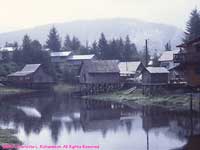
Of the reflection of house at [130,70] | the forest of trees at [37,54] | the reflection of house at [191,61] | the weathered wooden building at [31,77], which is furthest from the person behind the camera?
the forest of trees at [37,54]

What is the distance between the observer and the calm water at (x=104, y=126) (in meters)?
29.7

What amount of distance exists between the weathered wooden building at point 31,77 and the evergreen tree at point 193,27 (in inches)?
1399

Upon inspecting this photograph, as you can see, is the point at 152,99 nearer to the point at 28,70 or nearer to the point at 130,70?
the point at 130,70

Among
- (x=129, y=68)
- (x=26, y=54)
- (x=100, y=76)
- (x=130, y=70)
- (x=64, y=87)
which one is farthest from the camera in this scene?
(x=26, y=54)

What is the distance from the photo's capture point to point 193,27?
79.6 metres

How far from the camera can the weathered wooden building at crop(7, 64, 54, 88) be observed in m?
91.7

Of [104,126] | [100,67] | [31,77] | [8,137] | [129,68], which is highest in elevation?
[100,67]

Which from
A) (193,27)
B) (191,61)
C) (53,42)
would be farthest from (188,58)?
(53,42)

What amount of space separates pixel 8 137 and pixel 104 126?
35.2 ft

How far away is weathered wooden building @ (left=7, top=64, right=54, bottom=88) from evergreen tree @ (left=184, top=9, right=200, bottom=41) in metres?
35.5

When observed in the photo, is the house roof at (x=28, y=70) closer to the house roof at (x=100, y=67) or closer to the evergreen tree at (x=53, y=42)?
the house roof at (x=100, y=67)

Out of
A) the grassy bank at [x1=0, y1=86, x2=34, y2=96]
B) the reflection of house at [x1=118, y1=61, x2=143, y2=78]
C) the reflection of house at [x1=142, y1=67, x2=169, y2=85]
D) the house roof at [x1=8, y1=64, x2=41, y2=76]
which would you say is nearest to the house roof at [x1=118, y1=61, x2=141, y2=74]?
the reflection of house at [x1=118, y1=61, x2=143, y2=78]

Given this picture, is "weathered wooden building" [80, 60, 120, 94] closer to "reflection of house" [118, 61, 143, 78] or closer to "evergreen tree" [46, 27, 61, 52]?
"reflection of house" [118, 61, 143, 78]

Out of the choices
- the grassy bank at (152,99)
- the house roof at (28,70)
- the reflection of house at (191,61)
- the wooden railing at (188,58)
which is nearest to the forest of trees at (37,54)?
the house roof at (28,70)
